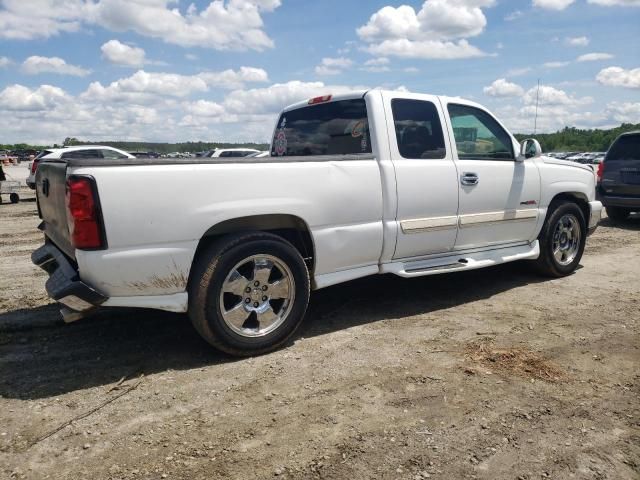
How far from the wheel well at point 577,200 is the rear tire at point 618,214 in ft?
17.8

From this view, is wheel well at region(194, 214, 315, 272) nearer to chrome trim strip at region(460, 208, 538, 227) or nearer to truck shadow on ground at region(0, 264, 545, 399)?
truck shadow on ground at region(0, 264, 545, 399)

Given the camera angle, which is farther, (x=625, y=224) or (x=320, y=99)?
(x=625, y=224)

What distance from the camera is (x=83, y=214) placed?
10.4ft

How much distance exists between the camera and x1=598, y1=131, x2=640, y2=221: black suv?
10.1 m

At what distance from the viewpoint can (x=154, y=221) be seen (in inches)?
131

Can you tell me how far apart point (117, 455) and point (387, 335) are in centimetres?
228

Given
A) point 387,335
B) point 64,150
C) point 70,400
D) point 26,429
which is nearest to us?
point 26,429

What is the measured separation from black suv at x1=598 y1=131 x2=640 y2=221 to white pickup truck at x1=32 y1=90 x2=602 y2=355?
533 centimetres

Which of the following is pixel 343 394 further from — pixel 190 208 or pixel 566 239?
pixel 566 239

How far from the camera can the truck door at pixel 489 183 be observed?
4.97m

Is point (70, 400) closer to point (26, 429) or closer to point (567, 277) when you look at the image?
point (26, 429)

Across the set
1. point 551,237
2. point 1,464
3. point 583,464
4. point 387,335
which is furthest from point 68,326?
point 551,237

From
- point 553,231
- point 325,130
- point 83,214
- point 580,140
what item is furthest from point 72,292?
point 580,140

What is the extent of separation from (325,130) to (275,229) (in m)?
1.35
